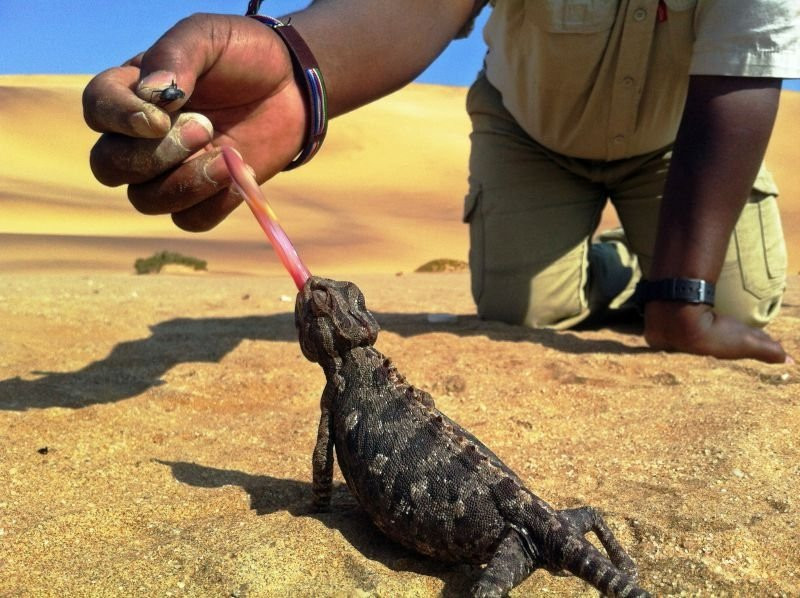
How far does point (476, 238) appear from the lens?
6664mm

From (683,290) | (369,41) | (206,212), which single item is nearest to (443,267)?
(683,290)

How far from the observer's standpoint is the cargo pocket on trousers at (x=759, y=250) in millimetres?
6012

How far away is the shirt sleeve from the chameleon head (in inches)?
120

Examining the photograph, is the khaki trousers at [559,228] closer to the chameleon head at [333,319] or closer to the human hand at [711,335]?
the human hand at [711,335]

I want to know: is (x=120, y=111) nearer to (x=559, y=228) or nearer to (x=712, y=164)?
(x=712, y=164)

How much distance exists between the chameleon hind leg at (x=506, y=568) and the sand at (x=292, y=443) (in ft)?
0.57

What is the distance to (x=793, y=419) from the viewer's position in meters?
3.57

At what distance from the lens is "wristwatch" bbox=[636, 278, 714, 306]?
482cm

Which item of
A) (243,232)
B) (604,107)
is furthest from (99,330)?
(243,232)

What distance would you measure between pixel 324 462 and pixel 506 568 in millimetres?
776

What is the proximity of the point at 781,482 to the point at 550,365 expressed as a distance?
72.3 inches

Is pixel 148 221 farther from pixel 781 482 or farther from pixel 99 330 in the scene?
pixel 781 482

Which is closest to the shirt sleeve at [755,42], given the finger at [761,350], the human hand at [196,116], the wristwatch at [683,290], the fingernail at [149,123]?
the wristwatch at [683,290]

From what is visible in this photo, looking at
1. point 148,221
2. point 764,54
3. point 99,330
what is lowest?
point 148,221
